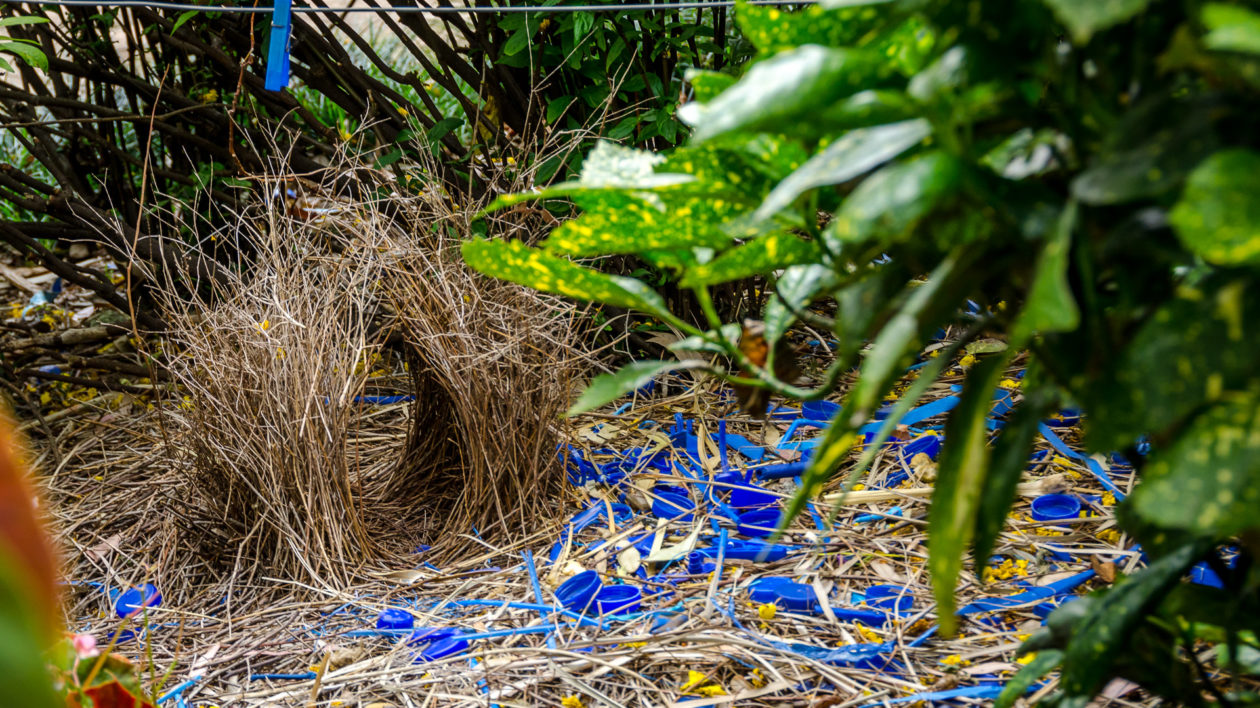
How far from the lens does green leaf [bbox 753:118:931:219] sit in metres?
0.40

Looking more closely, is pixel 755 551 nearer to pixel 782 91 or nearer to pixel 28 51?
pixel 782 91

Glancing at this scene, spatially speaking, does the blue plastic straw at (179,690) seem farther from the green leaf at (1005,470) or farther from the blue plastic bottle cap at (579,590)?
the green leaf at (1005,470)

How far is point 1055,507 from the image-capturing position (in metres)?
1.43

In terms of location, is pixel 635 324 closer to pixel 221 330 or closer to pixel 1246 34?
pixel 221 330

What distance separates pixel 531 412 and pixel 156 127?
4.64ft

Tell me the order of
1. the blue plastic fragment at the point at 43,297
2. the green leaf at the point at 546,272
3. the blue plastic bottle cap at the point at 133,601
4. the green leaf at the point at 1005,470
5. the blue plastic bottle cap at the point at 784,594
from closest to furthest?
the green leaf at the point at 1005,470 < the green leaf at the point at 546,272 < the blue plastic bottle cap at the point at 784,594 < the blue plastic bottle cap at the point at 133,601 < the blue plastic fragment at the point at 43,297

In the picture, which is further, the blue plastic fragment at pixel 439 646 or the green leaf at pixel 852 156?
the blue plastic fragment at pixel 439 646

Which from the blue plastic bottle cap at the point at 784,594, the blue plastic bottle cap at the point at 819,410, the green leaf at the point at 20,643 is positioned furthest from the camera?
the blue plastic bottle cap at the point at 819,410

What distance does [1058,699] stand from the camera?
0.61 m

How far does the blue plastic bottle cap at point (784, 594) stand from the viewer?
1.23 m

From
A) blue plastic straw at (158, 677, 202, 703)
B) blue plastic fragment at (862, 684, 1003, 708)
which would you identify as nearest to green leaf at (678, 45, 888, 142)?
blue plastic fragment at (862, 684, 1003, 708)

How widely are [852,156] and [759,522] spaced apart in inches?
45.8

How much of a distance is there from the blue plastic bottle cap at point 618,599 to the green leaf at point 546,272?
0.82 m

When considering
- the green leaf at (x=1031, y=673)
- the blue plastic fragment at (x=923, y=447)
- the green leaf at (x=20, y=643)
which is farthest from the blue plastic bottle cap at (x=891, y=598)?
the green leaf at (x=20, y=643)
